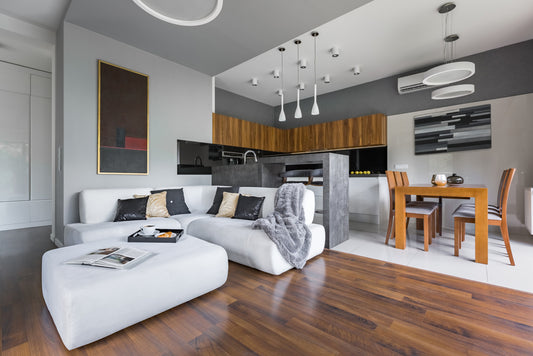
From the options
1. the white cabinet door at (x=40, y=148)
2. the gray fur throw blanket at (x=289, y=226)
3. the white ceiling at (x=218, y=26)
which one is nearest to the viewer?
the gray fur throw blanket at (x=289, y=226)

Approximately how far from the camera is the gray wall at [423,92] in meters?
3.92

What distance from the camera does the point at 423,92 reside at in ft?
15.7

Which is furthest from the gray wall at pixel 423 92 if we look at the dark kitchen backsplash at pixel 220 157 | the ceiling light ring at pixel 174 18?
the ceiling light ring at pixel 174 18

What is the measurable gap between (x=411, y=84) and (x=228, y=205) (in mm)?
4056

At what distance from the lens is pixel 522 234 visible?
3822mm

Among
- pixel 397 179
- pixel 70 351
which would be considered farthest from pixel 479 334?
pixel 397 179

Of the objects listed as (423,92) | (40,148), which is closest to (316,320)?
(423,92)

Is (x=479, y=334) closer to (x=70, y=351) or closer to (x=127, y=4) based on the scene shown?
(x=70, y=351)

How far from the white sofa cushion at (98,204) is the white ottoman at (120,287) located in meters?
1.28

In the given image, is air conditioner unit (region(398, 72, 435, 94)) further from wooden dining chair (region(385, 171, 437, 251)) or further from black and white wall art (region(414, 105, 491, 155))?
wooden dining chair (region(385, 171, 437, 251))

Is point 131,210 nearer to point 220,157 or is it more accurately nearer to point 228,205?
point 228,205

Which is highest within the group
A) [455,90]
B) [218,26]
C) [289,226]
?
[218,26]

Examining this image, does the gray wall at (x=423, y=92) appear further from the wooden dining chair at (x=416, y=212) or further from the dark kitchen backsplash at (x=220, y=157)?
the wooden dining chair at (x=416, y=212)

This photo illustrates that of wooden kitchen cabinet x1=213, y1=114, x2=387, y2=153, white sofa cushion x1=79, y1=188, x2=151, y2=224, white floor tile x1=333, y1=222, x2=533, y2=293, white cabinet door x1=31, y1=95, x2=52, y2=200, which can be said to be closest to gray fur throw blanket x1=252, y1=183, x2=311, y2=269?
white floor tile x1=333, y1=222, x2=533, y2=293
